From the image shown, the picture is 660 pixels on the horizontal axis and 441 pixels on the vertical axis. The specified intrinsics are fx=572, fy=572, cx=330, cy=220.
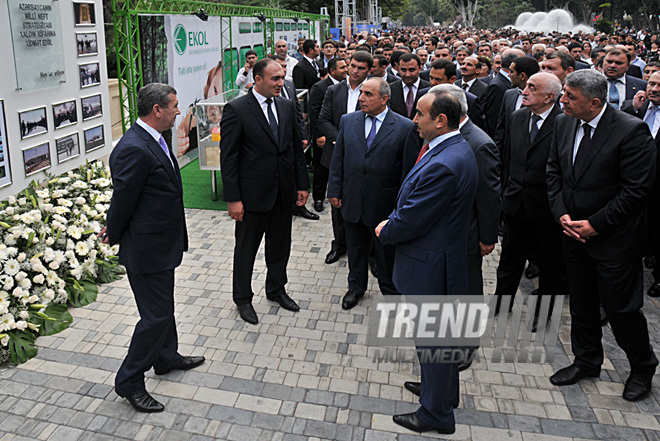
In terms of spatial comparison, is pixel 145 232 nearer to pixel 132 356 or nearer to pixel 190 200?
pixel 132 356

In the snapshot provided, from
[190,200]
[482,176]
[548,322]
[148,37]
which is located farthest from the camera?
[148,37]

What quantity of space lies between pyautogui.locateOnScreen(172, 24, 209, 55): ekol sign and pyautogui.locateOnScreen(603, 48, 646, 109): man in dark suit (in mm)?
7230

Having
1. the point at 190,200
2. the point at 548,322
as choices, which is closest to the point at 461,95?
the point at 548,322

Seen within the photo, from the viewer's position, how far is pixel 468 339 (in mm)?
4645

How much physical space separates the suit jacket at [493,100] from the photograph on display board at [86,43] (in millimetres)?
4697

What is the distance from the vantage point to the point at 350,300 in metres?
5.33

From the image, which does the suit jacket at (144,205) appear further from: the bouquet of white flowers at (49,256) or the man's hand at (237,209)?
the bouquet of white flowers at (49,256)

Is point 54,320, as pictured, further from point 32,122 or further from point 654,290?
point 654,290

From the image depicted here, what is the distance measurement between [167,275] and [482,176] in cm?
223

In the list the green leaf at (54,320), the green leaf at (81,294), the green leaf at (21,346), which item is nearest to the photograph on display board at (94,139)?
the green leaf at (81,294)

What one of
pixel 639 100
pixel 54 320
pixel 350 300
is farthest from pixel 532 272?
pixel 54 320

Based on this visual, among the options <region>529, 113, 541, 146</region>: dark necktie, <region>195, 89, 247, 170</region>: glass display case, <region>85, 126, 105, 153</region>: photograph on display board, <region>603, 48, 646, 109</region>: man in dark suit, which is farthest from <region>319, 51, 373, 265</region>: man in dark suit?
<region>603, 48, 646, 109</region>: man in dark suit

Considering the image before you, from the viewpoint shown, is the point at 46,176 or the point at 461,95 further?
the point at 46,176

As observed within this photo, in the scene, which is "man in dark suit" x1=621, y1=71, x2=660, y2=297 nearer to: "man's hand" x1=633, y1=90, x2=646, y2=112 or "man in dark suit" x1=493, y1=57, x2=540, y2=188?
"man's hand" x1=633, y1=90, x2=646, y2=112
